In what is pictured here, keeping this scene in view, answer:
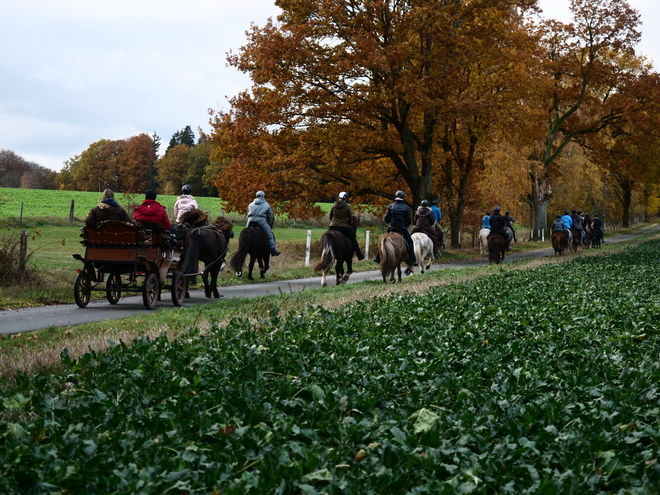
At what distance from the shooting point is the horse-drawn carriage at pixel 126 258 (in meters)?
13.5

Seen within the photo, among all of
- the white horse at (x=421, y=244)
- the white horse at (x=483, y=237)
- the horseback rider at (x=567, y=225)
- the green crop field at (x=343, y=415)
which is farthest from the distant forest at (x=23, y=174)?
the green crop field at (x=343, y=415)

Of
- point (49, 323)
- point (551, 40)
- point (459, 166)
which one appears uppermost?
point (551, 40)

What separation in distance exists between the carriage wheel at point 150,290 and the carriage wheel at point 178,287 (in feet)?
1.04

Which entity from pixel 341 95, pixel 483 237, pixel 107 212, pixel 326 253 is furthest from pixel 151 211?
pixel 483 237

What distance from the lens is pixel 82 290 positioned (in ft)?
45.6

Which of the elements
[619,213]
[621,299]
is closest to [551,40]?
[621,299]

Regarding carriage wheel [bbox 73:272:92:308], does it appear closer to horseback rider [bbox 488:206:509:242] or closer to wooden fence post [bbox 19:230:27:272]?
wooden fence post [bbox 19:230:27:272]

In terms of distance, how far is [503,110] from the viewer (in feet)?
109

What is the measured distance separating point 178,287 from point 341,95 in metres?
15.7

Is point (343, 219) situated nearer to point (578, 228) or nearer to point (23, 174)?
point (578, 228)

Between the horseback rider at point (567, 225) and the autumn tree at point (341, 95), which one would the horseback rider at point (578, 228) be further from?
the autumn tree at point (341, 95)

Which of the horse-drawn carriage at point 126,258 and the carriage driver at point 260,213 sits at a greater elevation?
the carriage driver at point 260,213

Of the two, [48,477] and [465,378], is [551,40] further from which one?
[48,477]

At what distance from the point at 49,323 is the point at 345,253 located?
27.1 ft
